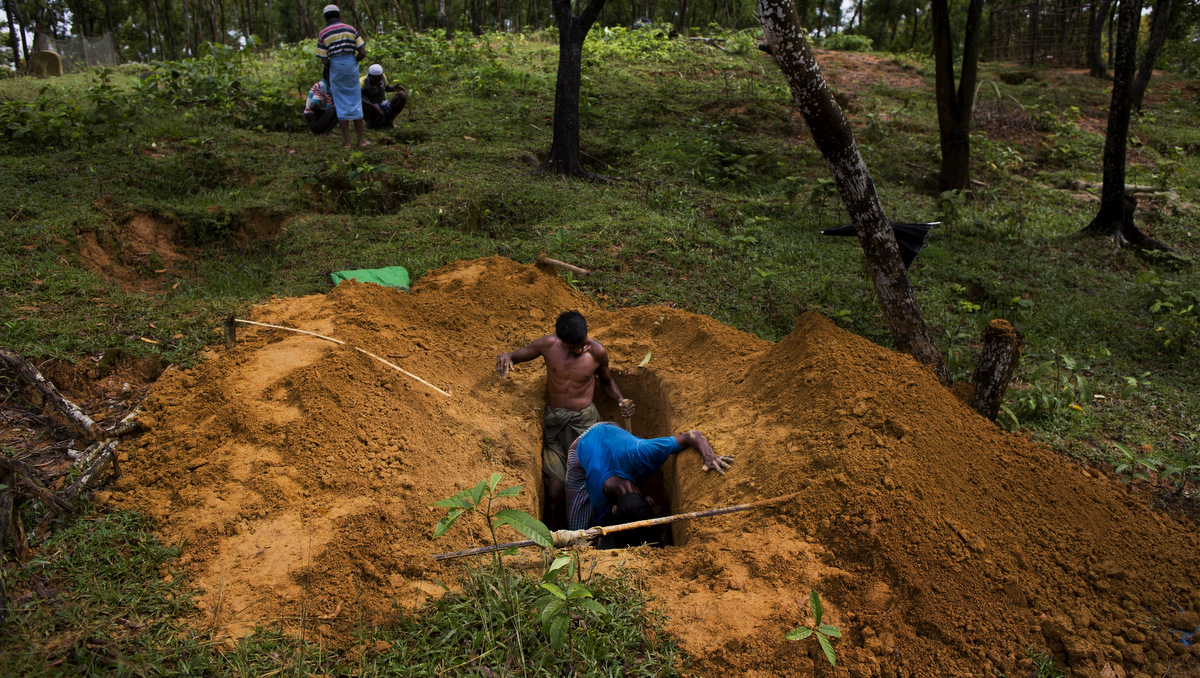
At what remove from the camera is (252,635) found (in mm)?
2287

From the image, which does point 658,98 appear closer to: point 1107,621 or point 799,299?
point 799,299

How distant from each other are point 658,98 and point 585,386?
23.1 feet

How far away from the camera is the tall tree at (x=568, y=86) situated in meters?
6.79

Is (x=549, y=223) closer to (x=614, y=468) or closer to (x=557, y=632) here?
(x=614, y=468)

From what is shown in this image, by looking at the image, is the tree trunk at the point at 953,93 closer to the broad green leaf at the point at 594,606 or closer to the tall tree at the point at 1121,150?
the tall tree at the point at 1121,150

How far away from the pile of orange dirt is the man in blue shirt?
16 centimetres

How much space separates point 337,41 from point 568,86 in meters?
2.46

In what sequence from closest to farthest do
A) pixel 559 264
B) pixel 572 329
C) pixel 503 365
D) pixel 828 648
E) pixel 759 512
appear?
pixel 828 648 → pixel 759 512 → pixel 572 329 → pixel 503 365 → pixel 559 264

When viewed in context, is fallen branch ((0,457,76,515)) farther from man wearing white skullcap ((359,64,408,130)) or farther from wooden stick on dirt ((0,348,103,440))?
man wearing white skullcap ((359,64,408,130))

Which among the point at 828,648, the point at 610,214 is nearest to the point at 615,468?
the point at 828,648

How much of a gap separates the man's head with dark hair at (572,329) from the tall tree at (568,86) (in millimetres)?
3615

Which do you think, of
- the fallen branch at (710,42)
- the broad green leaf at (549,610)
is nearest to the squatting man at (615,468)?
the broad green leaf at (549,610)

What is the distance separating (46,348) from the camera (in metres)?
3.56

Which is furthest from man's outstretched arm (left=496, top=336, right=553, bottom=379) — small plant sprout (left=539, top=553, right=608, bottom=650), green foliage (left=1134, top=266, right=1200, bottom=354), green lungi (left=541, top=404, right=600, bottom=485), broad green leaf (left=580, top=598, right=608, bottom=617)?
green foliage (left=1134, top=266, right=1200, bottom=354)
